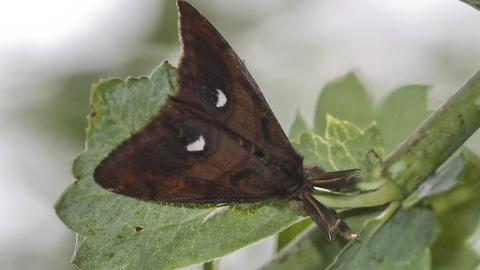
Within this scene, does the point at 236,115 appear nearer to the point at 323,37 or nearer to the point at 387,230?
the point at 387,230

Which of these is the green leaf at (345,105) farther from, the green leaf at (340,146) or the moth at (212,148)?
the moth at (212,148)

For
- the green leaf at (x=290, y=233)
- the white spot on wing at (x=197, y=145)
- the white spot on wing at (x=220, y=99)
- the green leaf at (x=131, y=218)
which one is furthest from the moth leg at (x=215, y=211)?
the green leaf at (x=290, y=233)

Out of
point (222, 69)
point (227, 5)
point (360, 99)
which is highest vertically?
point (227, 5)

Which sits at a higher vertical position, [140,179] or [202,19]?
[202,19]

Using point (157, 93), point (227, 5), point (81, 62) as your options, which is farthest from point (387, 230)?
point (227, 5)

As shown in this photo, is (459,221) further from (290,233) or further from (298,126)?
(298,126)

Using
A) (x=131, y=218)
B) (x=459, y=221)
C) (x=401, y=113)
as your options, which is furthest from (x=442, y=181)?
(x=131, y=218)
